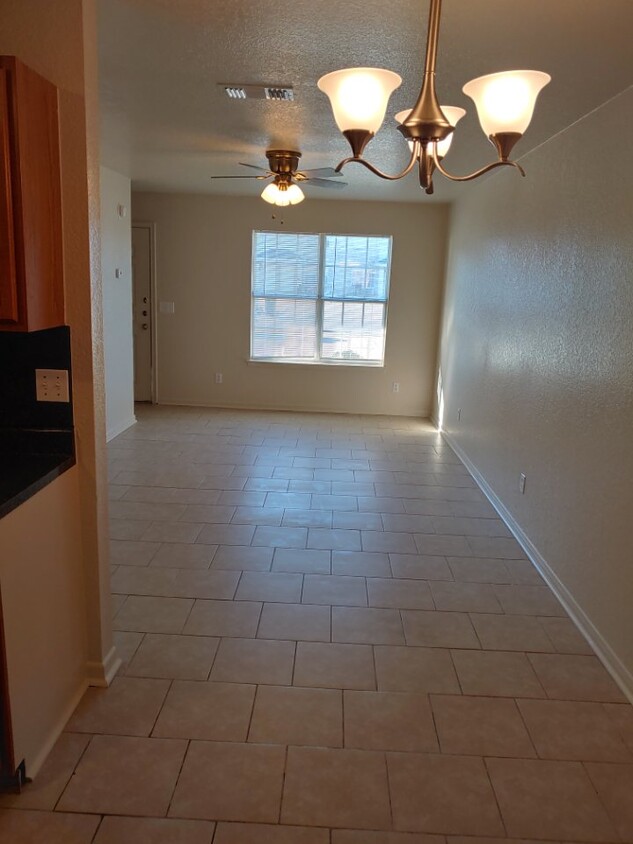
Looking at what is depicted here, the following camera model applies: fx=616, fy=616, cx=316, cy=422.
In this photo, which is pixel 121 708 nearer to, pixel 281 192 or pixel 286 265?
pixel 281 192

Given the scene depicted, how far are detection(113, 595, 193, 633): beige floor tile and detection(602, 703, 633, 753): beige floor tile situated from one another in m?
1.77

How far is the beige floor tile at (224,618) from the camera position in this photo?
2.75 metres

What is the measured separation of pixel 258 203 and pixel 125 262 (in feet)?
5.83

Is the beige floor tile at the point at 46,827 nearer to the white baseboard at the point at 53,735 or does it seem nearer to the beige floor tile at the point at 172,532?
the white baseboard at the point at 53,735

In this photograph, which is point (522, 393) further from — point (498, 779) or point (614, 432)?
point (498, 779)

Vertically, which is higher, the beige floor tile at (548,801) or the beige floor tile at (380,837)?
the beige floor tile at (548,801)

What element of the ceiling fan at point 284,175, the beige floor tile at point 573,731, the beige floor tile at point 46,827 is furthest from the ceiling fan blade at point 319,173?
the beige floor tile at point 46,827

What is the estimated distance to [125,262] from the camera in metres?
6.02

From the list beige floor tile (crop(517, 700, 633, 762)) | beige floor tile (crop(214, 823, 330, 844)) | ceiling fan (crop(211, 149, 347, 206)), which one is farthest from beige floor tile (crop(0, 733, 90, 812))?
ceiling fan (crop(211, 149, 347, 206))

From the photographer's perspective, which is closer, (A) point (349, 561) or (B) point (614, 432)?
(B) point (614, 432)

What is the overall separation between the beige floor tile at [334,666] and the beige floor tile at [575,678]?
0.71 m

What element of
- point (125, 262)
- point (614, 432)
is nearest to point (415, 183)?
point (125, 262)

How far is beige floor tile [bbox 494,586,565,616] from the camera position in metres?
3.02

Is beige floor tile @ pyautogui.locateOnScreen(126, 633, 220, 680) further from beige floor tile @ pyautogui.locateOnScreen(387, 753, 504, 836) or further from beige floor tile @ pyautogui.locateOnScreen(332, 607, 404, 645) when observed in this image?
beige floor tile @ pyautogui.locateOnScreen(387, 753, 504, 836)
